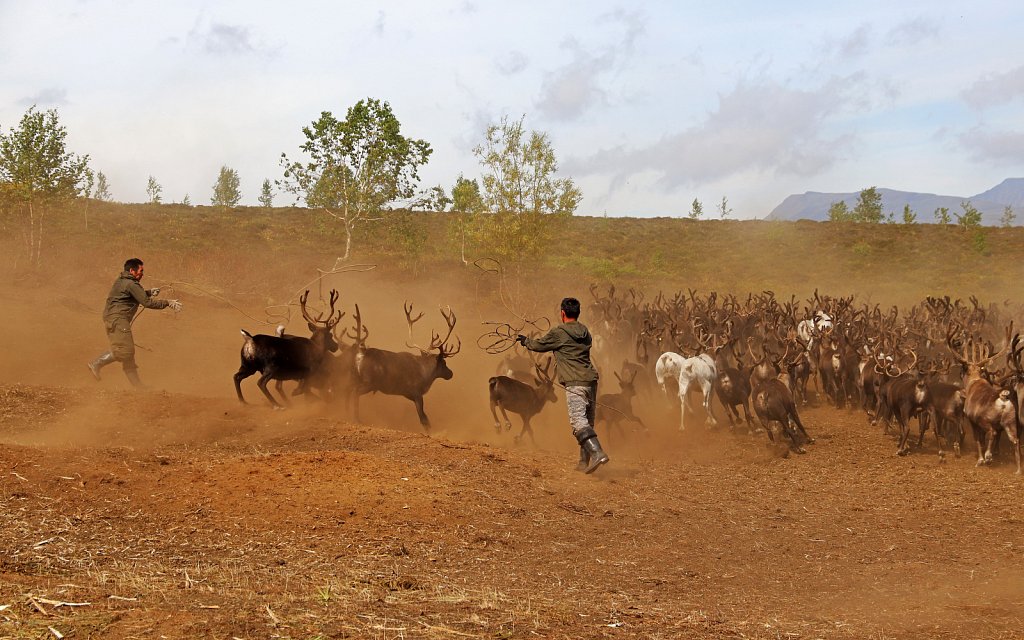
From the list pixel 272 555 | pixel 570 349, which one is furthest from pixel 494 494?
pixel 272 555

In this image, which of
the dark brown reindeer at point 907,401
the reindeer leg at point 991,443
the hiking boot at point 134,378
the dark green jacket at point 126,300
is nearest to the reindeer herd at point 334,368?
the dark green jacket at point 126,300

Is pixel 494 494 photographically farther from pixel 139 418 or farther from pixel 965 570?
pixel 139 418

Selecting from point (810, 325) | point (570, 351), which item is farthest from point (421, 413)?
point (810, 325)

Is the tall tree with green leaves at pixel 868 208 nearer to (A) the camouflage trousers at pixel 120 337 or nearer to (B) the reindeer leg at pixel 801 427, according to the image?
(B) the reindeer leg at pixel 801 427

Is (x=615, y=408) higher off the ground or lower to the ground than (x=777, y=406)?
lower

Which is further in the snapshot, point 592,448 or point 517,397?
point 517,397

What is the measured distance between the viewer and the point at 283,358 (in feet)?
50.0

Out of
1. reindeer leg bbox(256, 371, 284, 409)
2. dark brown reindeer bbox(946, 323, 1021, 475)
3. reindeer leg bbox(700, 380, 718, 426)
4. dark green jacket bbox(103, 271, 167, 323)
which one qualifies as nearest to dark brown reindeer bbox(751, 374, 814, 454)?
reindeer leg bbox(700, 380, 718, 426)

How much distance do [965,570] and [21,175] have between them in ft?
109

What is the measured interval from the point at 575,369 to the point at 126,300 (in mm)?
8742

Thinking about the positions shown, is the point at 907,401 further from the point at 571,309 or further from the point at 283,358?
the point at 283,358

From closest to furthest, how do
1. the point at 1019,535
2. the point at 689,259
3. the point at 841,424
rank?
the point at 1019,535 → the point at 841,424 → the point at 689,259

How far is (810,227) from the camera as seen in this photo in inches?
2515

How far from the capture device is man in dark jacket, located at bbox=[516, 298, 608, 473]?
37.0 feet
